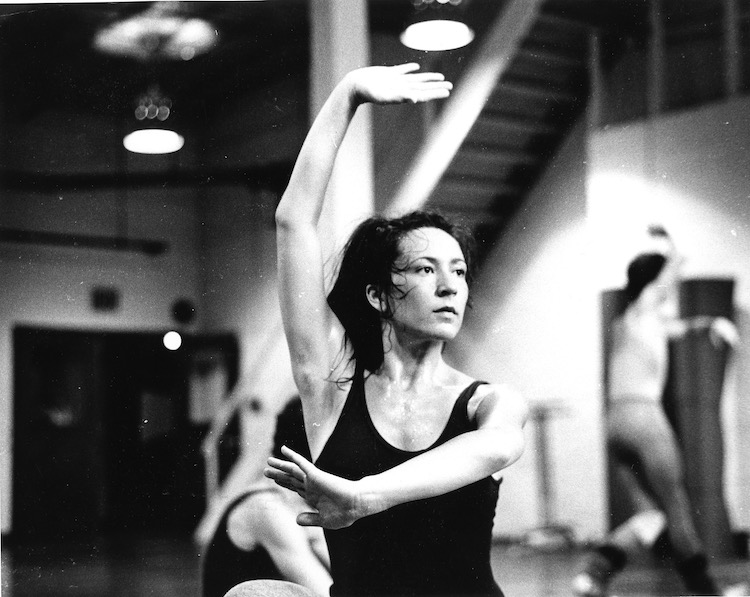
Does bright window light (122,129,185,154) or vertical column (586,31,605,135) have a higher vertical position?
vertical column (586,31,605,135)

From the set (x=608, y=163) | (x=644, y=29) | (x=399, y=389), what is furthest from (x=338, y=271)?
(x=644, y=29)

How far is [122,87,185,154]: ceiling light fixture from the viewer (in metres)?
3.11

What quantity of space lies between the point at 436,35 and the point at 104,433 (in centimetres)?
191

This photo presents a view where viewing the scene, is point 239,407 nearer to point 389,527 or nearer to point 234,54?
point 389,527

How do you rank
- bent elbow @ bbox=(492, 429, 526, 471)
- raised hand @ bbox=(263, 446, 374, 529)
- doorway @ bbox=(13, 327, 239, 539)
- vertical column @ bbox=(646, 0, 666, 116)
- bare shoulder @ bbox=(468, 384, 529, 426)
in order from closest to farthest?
raised hand @ bbox=(263, 446, 374, 529)
bent elbow @ bbox=(492, 429, 526, 471)
bare shoulder @ bbox=(468, 384, 529, 426)
doorway @ bbox=(13, 327, 239, 539)
vertical column @ bbox=(646, 0, 666, 116)

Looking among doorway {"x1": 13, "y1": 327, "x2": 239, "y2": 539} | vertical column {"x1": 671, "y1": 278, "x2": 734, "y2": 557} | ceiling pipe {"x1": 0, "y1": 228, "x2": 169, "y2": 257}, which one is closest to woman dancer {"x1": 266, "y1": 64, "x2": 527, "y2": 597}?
doorway {"x1": 13, "y1": 327, "x2": 239, "y2": 539}

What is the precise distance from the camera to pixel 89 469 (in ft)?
9.96

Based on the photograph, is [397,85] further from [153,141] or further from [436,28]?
[153,141]

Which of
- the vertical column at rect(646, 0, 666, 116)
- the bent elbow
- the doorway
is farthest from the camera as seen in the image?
the vertical column at rect(646, 0, 666, 116)

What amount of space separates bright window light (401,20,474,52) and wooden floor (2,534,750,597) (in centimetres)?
186

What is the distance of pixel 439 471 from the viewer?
2719 mm

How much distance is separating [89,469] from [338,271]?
116 cm

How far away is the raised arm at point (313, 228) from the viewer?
2.97 metres

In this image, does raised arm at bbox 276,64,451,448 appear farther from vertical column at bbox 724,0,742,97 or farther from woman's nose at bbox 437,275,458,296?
vertical column at bbox 724,0,742,97
